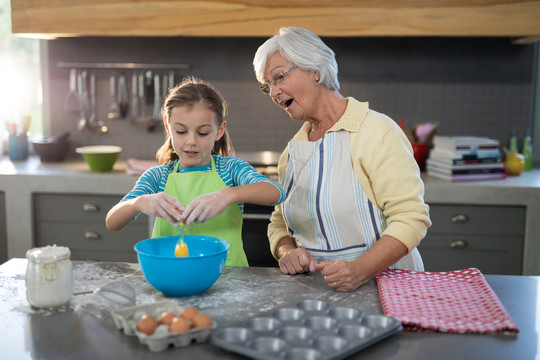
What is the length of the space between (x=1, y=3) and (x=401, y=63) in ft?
→ 8.26

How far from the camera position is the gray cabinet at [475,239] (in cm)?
282

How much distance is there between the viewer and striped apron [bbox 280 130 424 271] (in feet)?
5.57

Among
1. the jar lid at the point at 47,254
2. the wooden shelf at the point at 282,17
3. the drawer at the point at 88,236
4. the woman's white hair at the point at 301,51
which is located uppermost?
the wooden shelf at the point at 282,17

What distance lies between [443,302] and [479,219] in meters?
1.68

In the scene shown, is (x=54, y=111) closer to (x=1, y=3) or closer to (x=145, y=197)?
(x=1, y=3)

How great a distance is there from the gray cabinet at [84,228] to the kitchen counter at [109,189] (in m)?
0.05

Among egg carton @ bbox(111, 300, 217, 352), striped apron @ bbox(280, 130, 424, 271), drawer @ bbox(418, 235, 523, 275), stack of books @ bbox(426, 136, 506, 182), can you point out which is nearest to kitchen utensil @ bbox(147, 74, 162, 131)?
stack of books @ bbox(426, 136, 506, 182)

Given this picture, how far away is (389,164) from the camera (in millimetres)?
1620

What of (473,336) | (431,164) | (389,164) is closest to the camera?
(473,336)

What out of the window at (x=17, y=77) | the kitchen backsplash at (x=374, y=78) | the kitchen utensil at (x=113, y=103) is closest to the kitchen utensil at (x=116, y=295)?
the kitchen backsplash at (x=374, y=78)

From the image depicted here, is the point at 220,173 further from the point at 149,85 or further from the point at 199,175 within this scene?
the point at 149,85

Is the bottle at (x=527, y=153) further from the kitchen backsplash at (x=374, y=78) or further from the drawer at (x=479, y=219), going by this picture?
the drawer at (x=479, y=219)

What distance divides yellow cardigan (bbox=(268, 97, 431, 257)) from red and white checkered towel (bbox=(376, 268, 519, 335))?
0.43 ft

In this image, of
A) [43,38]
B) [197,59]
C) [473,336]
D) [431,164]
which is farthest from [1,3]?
[473,336]
